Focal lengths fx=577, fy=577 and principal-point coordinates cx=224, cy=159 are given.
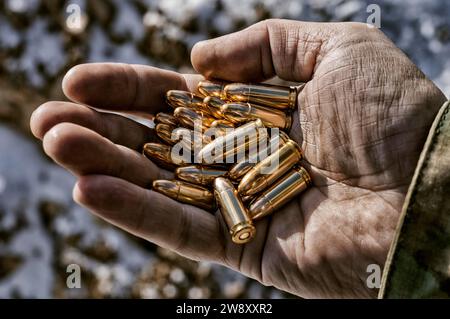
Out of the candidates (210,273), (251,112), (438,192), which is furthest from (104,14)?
(438,192)

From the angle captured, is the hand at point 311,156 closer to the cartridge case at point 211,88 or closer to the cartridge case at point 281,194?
the cartridge case at point 281,194

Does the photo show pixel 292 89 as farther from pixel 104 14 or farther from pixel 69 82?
pixel 104 14

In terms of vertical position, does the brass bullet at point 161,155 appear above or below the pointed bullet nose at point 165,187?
above

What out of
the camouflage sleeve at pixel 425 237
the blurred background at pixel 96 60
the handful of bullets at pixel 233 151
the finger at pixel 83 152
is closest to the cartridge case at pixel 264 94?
the handful of bullets at pixel 233 151

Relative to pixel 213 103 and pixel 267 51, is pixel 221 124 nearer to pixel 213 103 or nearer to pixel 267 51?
pixel 213 103

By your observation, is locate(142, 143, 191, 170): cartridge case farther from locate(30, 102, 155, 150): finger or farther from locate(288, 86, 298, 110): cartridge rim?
locate(288, 86, 298, 110): cartridge rim

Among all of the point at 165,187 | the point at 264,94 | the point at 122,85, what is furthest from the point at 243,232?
the point at 122,85

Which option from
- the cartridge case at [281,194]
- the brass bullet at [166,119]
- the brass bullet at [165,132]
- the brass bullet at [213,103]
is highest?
the brass bullet at [213,103]

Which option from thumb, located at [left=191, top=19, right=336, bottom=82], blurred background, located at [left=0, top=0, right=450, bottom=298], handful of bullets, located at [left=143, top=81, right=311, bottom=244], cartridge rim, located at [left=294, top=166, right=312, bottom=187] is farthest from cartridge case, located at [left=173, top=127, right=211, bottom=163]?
blurred background, located at [left=0, top=0, right=450, bottom=298]
